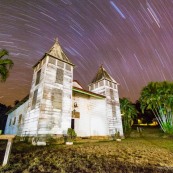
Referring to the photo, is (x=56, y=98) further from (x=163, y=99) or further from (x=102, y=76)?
(x=163, y=99)

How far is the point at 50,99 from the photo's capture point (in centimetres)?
1273

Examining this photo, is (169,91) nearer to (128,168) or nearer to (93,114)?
Answer: (93,114)

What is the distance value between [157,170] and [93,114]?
14050 millimetres

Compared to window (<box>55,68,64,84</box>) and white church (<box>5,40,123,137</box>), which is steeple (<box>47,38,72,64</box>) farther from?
window (<box>55,68,64,84</box>)

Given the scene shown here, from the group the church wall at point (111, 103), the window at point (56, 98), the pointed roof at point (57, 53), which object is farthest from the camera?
the church wall at point (111, 103)

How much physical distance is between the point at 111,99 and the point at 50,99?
11633mm

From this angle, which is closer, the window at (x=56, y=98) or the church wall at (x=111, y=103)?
the window at (x=56, y=98)

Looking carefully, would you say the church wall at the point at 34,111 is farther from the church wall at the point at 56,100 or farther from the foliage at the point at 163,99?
the foliage at the point at 163,99

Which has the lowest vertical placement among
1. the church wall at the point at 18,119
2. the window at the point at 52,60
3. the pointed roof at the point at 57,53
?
the church wall at the point at 18,119

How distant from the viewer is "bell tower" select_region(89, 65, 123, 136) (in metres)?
19.4

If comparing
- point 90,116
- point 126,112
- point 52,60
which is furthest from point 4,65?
point 126,112

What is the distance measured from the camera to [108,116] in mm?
19375

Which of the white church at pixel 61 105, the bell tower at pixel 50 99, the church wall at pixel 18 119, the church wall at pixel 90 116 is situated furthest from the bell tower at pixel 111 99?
the church wall at pixel 18 119

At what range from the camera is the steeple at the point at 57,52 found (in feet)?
50.8
